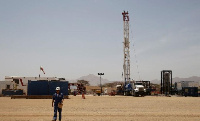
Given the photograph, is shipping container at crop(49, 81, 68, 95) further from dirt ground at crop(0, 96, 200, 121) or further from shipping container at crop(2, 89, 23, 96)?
dirt ground at crop(0, 96, 200, 121)

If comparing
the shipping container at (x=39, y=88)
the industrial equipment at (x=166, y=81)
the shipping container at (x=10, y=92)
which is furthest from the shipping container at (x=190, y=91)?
the shipping container at (x=10, y=92)

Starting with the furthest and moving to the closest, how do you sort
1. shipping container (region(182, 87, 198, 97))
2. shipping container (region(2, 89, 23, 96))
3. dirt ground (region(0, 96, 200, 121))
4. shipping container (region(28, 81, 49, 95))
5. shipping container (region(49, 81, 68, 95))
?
shipping container (region(182, 87, 198, 97)), shipping container (region(2, 89, 23, 96)), shipping container (region(49, 81, 68, 95)), shipping container (region(28, 81, 49, 95)), dirt ground (region(0, 96, 200, 121))

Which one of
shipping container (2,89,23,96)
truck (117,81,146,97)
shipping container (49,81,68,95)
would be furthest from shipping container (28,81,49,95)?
truck (117,81,146,97)

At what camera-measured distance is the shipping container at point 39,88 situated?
42.7 meters

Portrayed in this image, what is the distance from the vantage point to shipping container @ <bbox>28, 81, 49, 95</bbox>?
140ft

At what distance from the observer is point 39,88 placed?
42938mm

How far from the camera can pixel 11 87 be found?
206ft

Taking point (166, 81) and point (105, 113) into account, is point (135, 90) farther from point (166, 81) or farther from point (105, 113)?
point (105, 113)

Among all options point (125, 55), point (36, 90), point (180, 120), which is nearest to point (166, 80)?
point (125, 55)

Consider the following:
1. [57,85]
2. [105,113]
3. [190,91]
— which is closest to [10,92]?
[57,85]

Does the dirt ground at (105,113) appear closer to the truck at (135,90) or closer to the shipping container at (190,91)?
the truck at (135,90)

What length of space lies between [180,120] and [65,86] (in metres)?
32.0

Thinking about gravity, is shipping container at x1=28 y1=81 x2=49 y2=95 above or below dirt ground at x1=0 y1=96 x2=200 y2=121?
above

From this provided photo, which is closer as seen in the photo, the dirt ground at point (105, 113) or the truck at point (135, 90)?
the dirt ground at point (105, 113)
